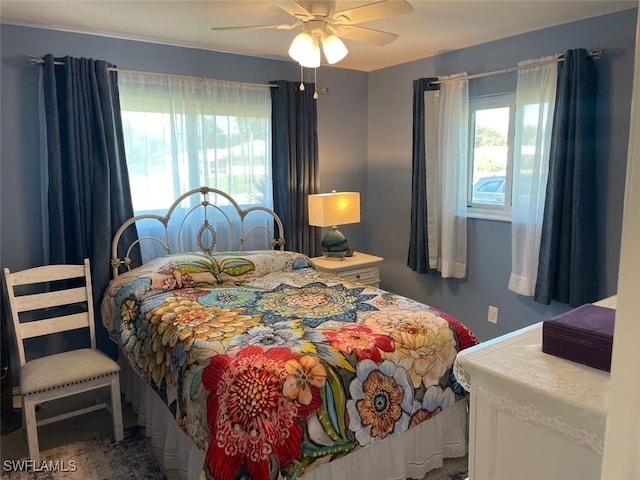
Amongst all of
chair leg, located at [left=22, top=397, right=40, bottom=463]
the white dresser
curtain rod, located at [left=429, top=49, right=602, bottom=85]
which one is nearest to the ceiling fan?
curtain rod, located at [left=429, top=49, right=602, bottom=85]

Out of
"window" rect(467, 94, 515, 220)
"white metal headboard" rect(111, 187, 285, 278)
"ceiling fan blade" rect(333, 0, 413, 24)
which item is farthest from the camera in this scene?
"window" rect(467, 94, 515, 220)

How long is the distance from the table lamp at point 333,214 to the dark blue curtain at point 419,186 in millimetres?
476

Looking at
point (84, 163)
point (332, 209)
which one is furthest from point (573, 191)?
point (84, 163)

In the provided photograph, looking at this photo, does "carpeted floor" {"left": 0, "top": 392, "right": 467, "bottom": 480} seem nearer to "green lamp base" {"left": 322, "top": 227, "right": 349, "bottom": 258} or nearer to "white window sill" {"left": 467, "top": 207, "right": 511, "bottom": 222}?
"white window sill" {"left": 467, "top": 207, "right": 511, "bottom": 222}

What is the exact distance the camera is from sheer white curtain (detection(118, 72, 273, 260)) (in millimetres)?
3338

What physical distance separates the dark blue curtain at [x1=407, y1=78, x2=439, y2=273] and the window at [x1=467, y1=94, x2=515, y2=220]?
0.35 m

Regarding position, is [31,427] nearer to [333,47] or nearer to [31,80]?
[31,80]

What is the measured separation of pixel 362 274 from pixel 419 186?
0.84m

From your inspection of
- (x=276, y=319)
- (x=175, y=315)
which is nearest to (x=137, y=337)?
(x=175, y=315)

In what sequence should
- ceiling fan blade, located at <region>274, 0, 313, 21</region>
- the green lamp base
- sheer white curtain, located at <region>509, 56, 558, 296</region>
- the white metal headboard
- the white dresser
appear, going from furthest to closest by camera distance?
the green lamp base < the white metal headboard < sheer white curtain, located at <region>509, 56, 558, 296</region> < ceiling fan blade, located at <region>274, 0, 313, 21</region> < the white dresser

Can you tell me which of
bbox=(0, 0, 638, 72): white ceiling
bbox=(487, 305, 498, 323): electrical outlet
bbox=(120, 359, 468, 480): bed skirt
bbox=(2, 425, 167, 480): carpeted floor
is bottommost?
bbox=(2, 425, 167, 480): carpeted floor

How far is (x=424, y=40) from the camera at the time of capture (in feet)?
11.1

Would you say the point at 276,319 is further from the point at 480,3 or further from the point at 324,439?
the point at 480,3

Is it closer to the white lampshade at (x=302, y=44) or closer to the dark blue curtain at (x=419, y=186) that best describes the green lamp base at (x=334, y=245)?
the dark blue curtain at (x=419, y=186)
